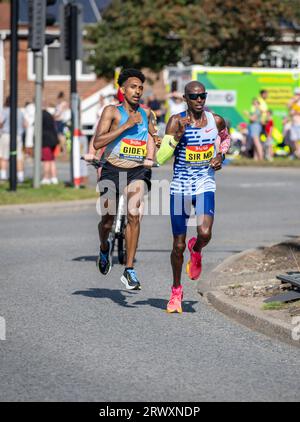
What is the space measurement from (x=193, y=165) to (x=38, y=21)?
12.5 metres

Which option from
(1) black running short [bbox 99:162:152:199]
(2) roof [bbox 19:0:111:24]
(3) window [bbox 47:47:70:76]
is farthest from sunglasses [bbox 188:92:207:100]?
(3) window [bbox 47:47:70:76]

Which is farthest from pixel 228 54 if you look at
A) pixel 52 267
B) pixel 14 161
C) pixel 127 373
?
pixel 127 373

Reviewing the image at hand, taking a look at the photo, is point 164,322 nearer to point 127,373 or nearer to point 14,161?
point 127,373

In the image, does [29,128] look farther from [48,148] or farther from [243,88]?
[48,148]

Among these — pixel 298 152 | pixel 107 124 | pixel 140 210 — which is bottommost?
pixel 298 152

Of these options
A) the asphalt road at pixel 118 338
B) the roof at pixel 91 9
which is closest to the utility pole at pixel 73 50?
the asphalt road at pixel 118 338

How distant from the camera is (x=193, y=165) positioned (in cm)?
1048

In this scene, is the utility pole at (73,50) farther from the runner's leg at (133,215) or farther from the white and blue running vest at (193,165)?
the white and blue running vest at (193,165)

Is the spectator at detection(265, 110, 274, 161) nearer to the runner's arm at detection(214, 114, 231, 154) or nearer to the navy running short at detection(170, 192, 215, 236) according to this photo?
the runner's arm at detection(214, 114, 231, 154)

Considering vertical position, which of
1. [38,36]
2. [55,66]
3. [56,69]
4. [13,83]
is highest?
[38,36]

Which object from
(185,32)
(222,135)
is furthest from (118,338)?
(185,32)

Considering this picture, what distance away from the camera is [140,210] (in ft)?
39.0

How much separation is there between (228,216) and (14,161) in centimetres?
424

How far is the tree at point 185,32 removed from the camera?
141 ft
